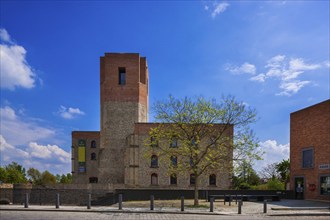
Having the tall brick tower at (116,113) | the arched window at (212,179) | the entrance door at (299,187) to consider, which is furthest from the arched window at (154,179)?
the entrance door at (299,187)

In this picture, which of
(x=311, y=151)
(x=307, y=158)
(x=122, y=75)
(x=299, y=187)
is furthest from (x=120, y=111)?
(x=311, y=151)

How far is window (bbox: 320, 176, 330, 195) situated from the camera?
944 inches

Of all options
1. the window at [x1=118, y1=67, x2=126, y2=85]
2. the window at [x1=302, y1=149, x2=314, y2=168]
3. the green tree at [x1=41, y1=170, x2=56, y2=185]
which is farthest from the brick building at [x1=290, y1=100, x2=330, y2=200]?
the green tree at [x1=41, y1=170, x2=56, y2=185]

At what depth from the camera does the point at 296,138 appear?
2941 centimetres

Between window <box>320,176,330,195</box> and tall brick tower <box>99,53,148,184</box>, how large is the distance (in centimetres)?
2668

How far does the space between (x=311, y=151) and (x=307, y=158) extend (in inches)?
36.3

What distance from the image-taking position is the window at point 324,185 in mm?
23984

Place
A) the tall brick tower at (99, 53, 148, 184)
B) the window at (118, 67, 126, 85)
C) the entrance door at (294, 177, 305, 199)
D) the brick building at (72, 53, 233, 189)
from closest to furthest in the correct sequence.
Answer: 1. the entrance door at (294, 177, 305, 199)
2. the brick building at (72, 53, 233, 189)
3. the tall brick tower at (99, 53, 148, 184)
4. the window at (118, 67, 126, 85)

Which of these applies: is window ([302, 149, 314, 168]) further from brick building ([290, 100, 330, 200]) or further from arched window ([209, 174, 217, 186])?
arched window ([209, 174, 217, 186])

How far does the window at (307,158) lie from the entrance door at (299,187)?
137 cm

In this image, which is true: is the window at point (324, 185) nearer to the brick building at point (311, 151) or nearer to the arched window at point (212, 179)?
the brick building at point (311, 151)

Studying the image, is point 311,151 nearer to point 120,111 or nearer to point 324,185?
point 324,185

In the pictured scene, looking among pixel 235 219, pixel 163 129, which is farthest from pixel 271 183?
pixel 235 219

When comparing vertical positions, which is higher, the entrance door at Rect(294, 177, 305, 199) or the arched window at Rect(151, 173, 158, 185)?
the entrance door at Rect(294, 177, 305, 199)
